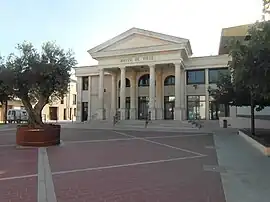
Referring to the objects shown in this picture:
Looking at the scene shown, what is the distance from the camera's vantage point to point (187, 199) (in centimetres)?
545

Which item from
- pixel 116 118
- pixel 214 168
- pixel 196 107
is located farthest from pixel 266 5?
pixel 196 107

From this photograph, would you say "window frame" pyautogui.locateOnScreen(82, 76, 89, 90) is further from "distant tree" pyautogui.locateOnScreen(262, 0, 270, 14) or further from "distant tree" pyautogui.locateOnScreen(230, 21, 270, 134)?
"distant tree" pyautogui.locateOnScreen(262, 0, 270, 14)

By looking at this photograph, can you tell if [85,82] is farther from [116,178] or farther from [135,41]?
[116,178]

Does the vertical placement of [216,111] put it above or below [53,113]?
above

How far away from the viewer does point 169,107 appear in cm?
3878

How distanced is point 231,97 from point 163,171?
618 inches

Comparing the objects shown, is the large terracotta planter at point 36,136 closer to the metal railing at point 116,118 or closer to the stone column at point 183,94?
the metal railing at point 116,118

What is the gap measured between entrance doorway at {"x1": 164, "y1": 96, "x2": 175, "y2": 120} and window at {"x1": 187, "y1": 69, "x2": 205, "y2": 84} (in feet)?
10.1

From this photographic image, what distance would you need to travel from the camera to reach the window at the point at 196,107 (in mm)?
36906

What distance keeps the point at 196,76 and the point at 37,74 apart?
26419 mm

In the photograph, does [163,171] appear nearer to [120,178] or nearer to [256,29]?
[120,178]

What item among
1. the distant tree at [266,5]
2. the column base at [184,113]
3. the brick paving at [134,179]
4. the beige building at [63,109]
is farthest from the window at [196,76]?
the beige building at [63,109]

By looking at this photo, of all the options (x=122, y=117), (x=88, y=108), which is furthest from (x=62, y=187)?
(x=88, y=108)

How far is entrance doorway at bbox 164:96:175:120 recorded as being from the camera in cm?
3850
